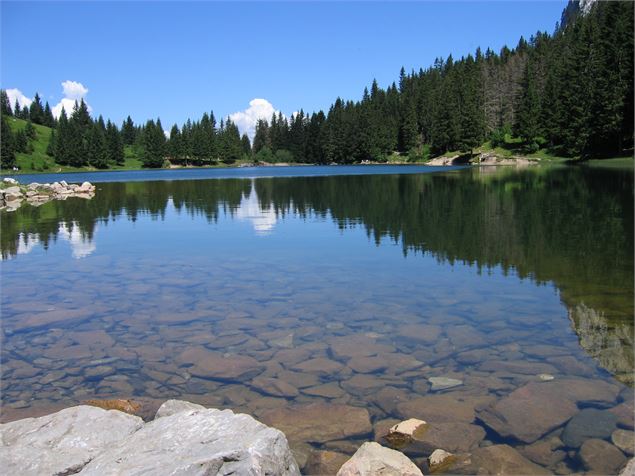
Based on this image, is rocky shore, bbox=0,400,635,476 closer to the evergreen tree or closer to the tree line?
the tree line

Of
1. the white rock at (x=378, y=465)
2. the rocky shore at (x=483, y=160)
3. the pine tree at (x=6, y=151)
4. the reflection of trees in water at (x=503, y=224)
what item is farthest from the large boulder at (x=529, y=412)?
the pine tree at (x=6, y=151)

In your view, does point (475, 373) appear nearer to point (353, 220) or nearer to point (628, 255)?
point (628, 255)

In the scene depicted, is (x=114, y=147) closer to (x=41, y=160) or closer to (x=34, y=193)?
(x=41, y=160)

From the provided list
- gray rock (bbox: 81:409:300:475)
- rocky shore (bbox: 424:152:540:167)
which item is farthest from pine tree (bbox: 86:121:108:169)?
gray rock (bbox: 81:409:300:475)

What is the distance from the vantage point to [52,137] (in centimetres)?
17600

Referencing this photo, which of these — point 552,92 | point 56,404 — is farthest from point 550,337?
point 552,92

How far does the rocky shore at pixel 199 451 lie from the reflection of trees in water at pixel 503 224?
389 centimetres

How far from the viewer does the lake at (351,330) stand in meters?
7.61

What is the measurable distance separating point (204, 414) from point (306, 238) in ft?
58.2

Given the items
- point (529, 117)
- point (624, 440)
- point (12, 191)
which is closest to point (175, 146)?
point (529, 117)

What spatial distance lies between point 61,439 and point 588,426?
6.44 metres

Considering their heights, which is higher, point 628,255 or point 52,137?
point 52,137

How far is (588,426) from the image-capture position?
706cm

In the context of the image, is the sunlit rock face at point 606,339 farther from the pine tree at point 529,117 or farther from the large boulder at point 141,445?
the pine tree at point 529,117
